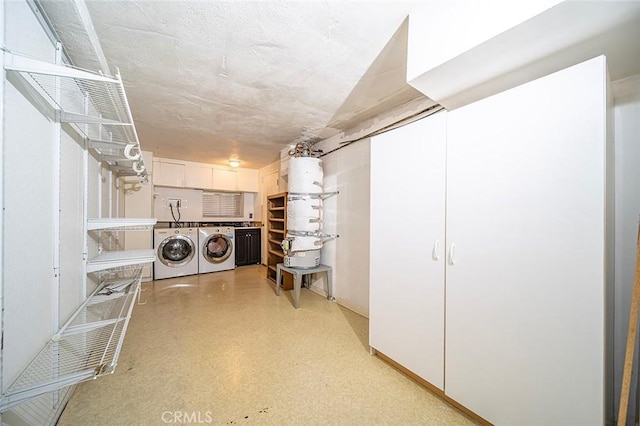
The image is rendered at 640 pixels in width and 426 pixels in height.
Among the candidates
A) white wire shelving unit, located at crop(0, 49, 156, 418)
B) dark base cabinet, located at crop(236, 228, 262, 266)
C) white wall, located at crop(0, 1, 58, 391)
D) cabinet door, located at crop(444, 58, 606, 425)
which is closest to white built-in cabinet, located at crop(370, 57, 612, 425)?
cabinet door, located at crop(444, 58, 606, 425)

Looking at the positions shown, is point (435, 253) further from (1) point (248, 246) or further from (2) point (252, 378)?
(1) point (248, 246)

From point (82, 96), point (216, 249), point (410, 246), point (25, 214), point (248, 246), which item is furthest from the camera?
point (248, 246)

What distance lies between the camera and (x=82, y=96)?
66.7 inches

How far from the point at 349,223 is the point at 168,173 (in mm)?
3731

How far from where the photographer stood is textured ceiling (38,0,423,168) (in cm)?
124

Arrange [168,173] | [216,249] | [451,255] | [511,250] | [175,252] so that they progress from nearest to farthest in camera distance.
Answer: [511,250] < [451,255] < [175,252] < [168,173] < [216,249]

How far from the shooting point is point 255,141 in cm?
344

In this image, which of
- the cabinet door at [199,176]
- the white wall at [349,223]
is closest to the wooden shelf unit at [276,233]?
the white wall at [349,223]

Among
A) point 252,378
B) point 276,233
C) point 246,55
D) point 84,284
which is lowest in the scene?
point 252,378

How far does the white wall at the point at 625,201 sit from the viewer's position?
3.84 feet

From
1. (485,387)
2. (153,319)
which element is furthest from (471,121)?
(153,319)

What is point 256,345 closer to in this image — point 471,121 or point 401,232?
point 401,232

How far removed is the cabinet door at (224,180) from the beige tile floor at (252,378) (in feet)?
9.30

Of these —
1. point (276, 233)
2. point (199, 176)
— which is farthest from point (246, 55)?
point (199, 176)
